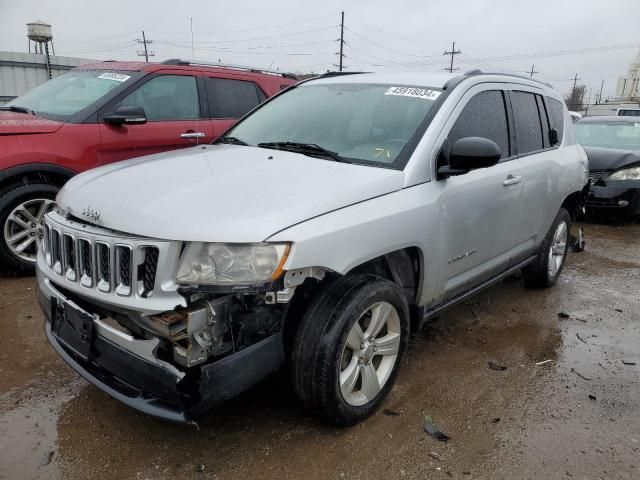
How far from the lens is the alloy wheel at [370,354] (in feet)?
8.06

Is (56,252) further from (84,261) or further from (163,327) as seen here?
(163,327)

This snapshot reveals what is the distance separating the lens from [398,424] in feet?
8.67

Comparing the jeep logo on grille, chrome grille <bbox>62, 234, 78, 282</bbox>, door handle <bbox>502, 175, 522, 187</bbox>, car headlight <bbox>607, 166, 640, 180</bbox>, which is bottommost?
car headlight <bbox>607, 166, 640, 180</bbox>

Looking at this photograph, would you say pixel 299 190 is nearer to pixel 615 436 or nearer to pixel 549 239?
pixel 615 436

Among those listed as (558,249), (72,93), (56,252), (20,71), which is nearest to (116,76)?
(72,93)

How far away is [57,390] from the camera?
286 cm

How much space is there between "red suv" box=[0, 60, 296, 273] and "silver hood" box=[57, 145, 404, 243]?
1887 mm

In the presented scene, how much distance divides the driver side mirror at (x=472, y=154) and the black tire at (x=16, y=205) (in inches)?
137

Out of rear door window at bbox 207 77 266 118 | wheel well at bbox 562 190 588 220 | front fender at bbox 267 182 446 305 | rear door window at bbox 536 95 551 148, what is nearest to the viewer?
front fender at bbox 267 182 446 305

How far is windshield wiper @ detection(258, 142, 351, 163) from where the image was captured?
2859mm

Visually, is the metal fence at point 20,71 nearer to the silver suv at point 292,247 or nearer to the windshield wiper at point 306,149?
the windshield wiper at point 306,149

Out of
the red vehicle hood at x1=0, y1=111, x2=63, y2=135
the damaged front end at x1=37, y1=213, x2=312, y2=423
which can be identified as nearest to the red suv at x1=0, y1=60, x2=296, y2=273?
the red vehicle hood at x1=0, y1=111, x2=63, y2=135

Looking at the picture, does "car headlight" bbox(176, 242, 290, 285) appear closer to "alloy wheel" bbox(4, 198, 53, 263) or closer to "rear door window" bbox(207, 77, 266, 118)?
"alloy wheel" bbox(4, 198, 53, 263)

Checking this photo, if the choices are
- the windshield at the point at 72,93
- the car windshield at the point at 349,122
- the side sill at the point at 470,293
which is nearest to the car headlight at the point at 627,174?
the side sill at the point at 470,293
